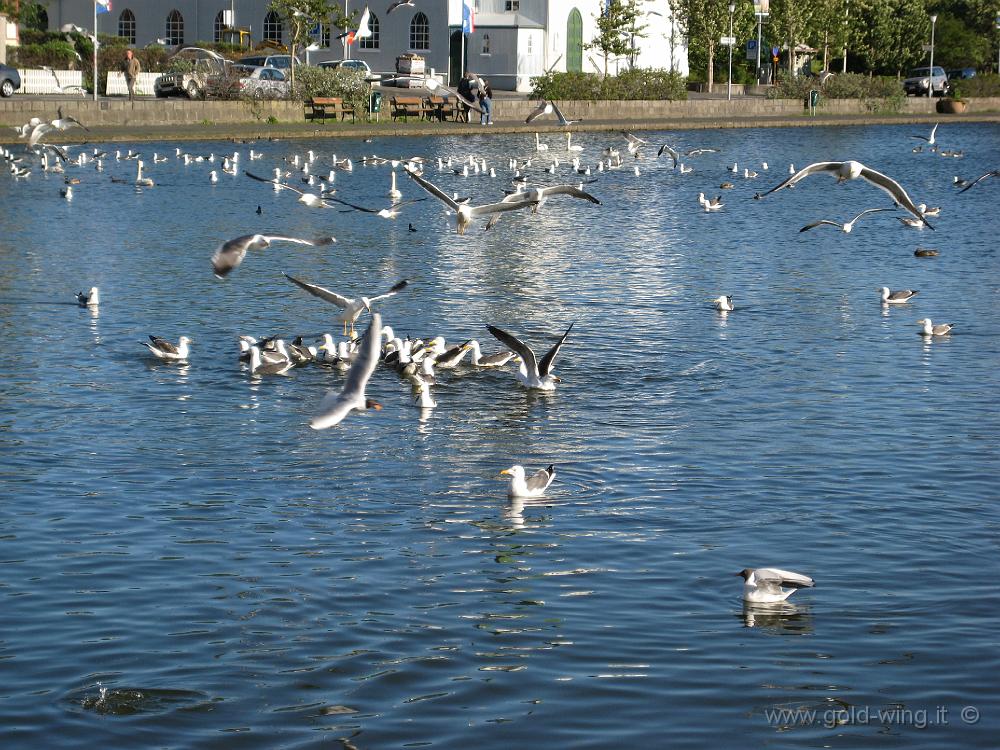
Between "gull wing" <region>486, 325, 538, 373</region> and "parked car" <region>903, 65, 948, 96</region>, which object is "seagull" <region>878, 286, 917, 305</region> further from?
"parked car" <region>903, 65, 948, 96</region>

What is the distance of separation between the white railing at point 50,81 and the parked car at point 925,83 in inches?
2071

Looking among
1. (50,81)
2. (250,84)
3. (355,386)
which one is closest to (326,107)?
(250,84)

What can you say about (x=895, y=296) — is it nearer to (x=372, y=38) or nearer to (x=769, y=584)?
(x=769, y=584)

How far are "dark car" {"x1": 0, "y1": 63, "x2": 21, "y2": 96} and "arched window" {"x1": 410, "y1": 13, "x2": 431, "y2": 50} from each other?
27.1 metres

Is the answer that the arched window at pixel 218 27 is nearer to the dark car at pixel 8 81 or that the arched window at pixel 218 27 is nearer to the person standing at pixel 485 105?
the dark car at pixel 8 81

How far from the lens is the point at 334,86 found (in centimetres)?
6178

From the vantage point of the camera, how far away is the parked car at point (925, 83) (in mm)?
93875

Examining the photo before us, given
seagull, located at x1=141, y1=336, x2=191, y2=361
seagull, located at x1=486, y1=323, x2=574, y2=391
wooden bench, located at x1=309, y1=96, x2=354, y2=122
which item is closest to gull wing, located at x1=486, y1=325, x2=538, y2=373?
seagull, located at x1=486, y1=323, x2=574, y2=391

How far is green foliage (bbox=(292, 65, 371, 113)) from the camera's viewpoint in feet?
202

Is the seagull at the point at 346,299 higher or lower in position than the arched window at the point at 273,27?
lower

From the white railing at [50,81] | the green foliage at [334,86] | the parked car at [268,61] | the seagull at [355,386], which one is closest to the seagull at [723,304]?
the seagull at [355,386]

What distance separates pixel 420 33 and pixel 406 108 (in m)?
21.0

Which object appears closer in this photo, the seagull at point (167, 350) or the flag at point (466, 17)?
the seagull at point (167, 350)

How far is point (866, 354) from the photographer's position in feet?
66.7
